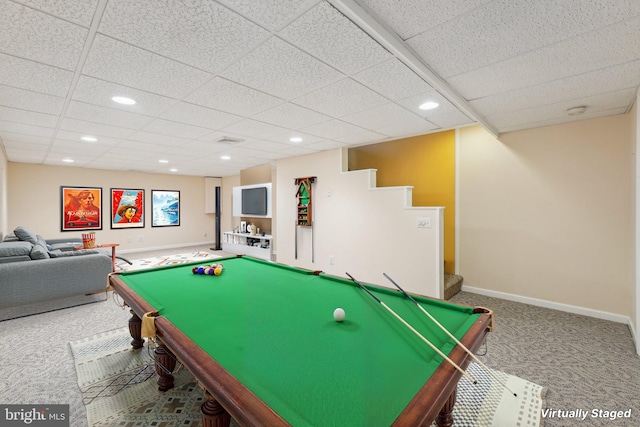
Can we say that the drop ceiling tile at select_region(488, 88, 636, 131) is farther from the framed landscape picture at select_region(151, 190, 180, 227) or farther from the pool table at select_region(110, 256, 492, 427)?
the framed landscape picture at select_region(151, 190, 180, 227)

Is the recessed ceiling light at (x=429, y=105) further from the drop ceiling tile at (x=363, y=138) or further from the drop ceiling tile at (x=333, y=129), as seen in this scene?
the drop ceiling tile at (x=363, y=138)

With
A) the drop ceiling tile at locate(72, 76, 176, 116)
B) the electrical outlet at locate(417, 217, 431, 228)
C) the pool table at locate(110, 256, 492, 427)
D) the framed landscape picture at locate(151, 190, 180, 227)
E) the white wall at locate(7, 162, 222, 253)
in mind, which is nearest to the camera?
the pool table at locate(110, 256, 492, 427)

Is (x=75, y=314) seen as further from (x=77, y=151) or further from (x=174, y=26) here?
(x=174, y=26)

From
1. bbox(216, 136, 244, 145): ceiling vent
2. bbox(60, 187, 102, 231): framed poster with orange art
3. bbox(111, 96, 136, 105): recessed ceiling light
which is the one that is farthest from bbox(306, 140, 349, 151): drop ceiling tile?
bbox(60, 187, 102, 231): framed poster with orange art

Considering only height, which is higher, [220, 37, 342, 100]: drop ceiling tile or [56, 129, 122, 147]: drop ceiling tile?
[56, 129, 122, 147]: drop ceiling tile

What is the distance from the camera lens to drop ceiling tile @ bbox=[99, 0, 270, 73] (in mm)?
1352

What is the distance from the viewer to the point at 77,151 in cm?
480

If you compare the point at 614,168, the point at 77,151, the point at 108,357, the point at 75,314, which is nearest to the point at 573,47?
the point at 614,168

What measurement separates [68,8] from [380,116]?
2508 mm

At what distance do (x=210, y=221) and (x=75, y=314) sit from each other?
604 cm

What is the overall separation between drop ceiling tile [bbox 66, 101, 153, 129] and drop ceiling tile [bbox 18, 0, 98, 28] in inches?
58.2

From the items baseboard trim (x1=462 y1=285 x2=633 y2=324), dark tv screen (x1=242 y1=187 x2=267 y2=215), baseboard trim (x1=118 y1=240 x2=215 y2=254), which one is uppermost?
dark tv screen (x1=242 y1=187 x2=267 y2=215)

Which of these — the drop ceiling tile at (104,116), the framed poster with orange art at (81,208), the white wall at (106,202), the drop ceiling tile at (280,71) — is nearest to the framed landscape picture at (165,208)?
the white wall at (106,202)

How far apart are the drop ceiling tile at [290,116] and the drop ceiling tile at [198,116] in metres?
0.33
